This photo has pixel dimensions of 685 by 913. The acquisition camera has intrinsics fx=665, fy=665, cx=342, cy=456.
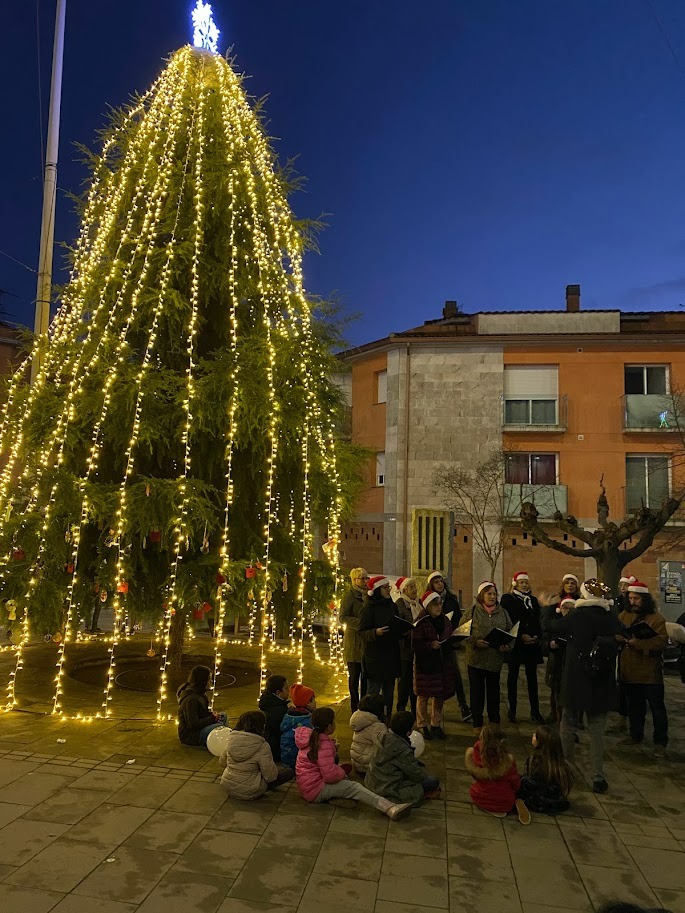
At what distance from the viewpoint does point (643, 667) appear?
730 cm

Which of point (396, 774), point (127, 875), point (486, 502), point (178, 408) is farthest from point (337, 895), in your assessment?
point (486, 502)

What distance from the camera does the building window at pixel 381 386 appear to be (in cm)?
2458

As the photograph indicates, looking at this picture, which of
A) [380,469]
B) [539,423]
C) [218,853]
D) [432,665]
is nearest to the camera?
[218,853]

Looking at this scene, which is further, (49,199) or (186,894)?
A: (49,199)

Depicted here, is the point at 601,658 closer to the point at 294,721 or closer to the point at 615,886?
the point at 615,886

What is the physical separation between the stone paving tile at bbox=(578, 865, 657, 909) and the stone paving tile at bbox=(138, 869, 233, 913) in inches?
86.8

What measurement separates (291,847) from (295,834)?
0.22m

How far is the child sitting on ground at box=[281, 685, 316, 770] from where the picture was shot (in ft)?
19.8

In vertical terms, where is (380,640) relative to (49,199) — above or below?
below

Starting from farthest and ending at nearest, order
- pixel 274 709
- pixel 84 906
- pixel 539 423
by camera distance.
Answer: pixel 539 423 → pixel 274 709 → pixel 84 906

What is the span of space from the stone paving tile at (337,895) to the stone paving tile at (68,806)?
6.33 feet

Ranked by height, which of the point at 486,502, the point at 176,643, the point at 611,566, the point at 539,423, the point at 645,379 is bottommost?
the point at 176,643

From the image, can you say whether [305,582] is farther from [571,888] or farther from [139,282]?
[571,888]

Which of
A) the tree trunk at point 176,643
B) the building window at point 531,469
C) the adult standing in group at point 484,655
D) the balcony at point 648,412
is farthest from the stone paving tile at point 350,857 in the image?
the balcony at point 648,412
